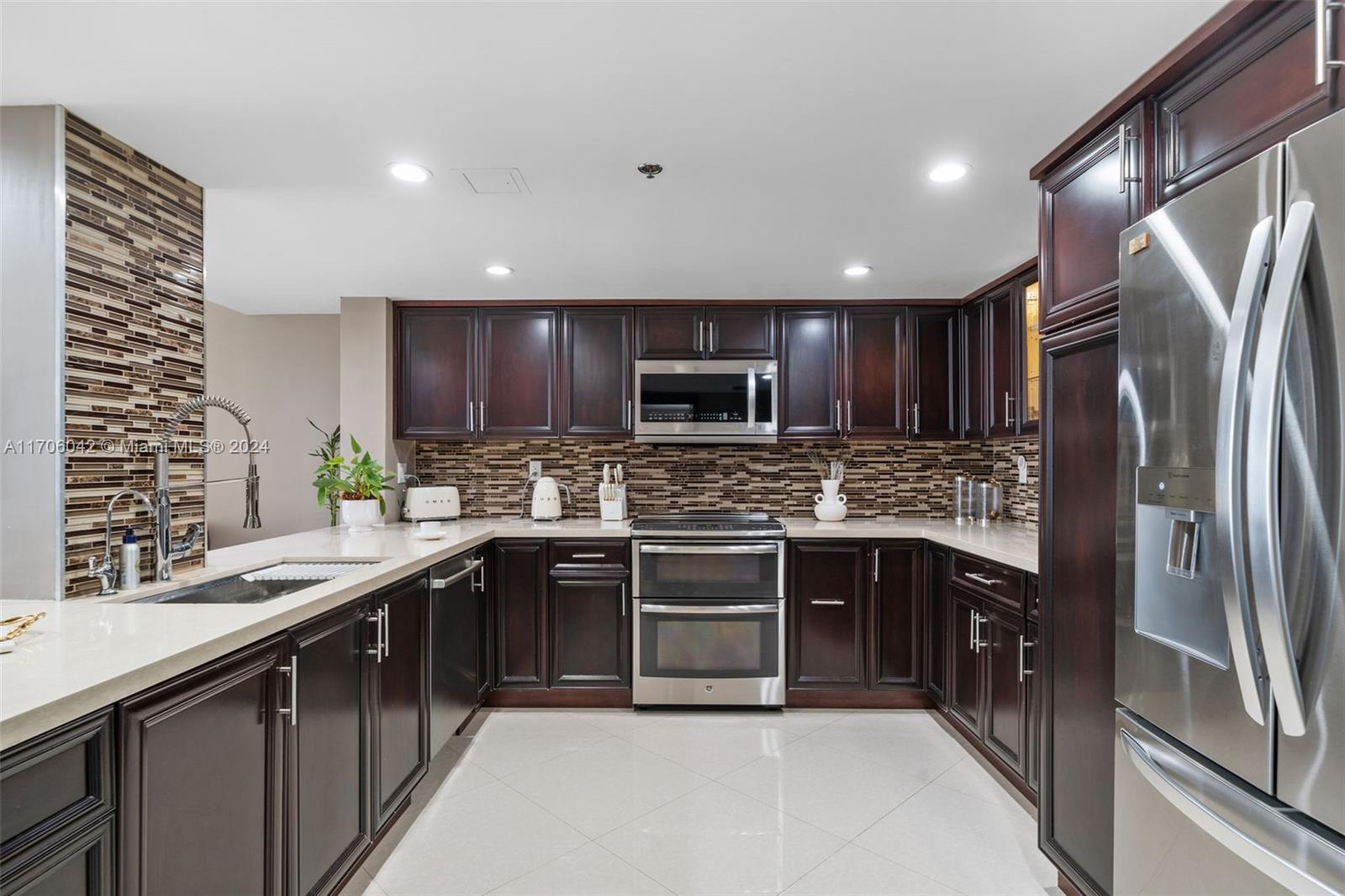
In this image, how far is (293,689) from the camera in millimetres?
1613

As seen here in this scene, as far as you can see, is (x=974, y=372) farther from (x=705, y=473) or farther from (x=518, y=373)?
(x=518, y=373)

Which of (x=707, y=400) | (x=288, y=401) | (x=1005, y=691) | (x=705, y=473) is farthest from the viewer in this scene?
(x=288, y=401)

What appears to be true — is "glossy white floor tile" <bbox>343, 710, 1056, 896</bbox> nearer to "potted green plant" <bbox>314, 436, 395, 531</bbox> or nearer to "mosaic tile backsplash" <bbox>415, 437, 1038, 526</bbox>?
"potted green plant" <bbox>314, 436, 395, 531</bbox>

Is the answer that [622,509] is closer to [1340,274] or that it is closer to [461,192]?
[461,192]

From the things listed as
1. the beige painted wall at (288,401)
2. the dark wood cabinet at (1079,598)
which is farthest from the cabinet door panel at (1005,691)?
the beige painted wall at (288,401)

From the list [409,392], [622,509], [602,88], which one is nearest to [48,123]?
[602,88]

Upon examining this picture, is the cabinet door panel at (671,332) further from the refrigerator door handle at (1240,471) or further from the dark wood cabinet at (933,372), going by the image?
the refrigerator door handle at (1240,471)

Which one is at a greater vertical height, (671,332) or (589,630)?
(671,332)

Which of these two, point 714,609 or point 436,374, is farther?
point 436,374

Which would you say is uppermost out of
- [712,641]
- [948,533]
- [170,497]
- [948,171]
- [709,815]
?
[948,171]

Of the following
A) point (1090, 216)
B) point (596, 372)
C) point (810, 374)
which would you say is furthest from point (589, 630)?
point (1090, 216)

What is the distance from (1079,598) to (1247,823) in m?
0.65

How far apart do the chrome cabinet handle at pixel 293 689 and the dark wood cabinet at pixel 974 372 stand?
3.27 meters

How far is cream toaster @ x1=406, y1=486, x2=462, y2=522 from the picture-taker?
146 inches
